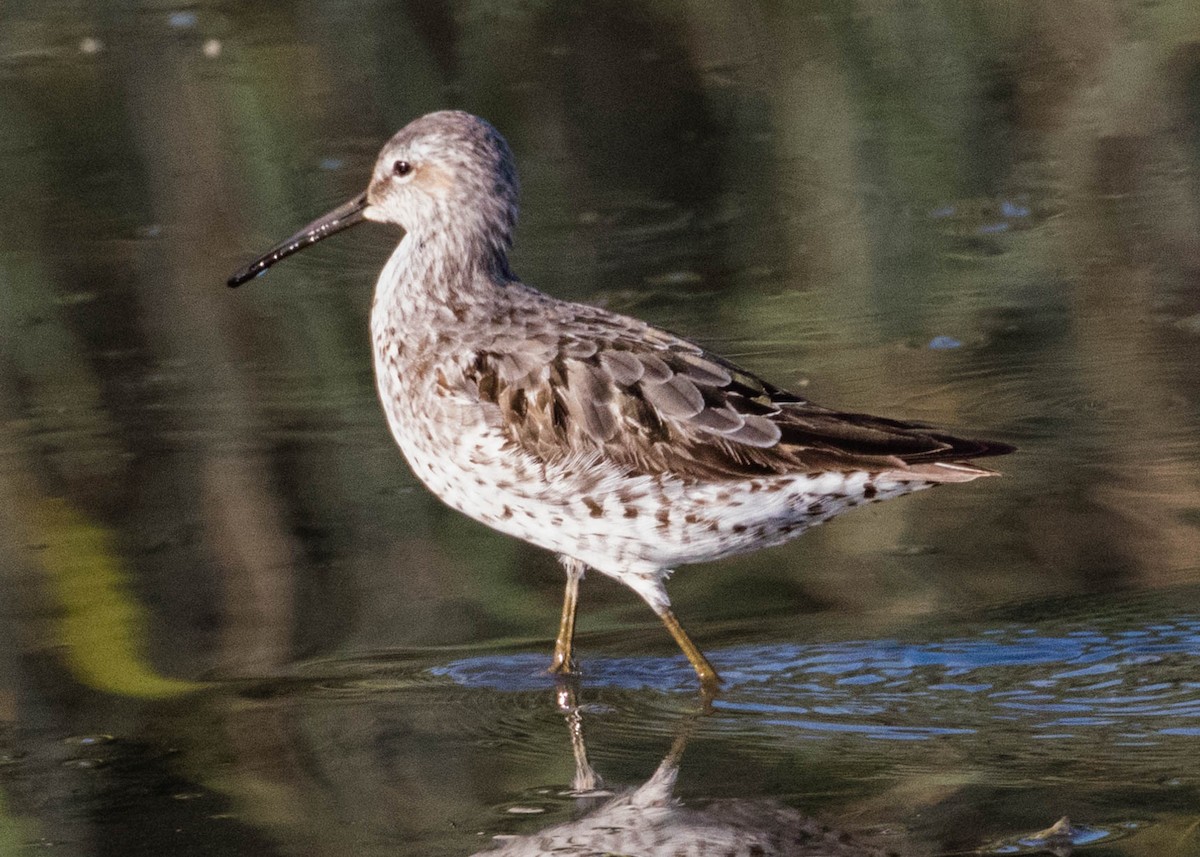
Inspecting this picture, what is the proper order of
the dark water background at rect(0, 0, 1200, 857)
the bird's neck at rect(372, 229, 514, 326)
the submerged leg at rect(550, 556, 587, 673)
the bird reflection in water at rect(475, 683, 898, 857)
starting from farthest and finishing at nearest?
the bird's neck at rect(372, 229, 514, 326) → the submerged leg at rect(550, 556, 587, 673) → the dark water background at rect(0, 0, 1200, 857) → the bird reflection in water at rect(475, 683, 898, 857)

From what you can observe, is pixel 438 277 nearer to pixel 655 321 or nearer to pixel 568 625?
pixel 568 625

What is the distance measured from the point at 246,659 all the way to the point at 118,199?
18.0 ft

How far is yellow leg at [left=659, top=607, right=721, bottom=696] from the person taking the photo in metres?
5.88

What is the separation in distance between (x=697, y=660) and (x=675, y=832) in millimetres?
1064

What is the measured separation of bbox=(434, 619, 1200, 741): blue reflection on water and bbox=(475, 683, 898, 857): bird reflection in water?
22.3 inches

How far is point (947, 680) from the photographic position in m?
5.79

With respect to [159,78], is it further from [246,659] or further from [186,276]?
[246,659]

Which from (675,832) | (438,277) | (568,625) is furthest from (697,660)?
(438,277)

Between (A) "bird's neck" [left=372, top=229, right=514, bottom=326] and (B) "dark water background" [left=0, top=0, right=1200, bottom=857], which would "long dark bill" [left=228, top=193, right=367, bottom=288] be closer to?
(A) "bird's neck" [left=372, top=229, right=514, bottom=326]

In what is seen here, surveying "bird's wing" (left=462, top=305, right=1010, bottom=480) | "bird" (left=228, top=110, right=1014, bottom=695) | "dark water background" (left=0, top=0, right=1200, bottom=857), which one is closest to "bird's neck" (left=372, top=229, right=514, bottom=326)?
"bird" (left=228, top=110, right=1014, bottom=695)

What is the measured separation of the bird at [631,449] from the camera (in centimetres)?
597

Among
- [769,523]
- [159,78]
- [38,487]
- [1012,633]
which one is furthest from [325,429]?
[159,78]

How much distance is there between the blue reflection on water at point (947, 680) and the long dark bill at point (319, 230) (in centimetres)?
182

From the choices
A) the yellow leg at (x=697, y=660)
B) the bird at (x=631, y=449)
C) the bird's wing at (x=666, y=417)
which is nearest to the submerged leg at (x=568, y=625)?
the bird at (x=631, y=449)
